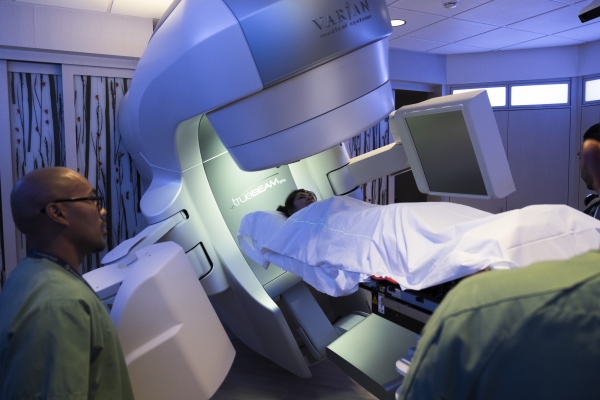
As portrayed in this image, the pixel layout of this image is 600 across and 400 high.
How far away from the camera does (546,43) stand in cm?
450

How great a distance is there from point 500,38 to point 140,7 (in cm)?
310

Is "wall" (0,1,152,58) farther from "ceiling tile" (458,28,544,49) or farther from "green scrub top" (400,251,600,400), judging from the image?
"green scrub top" (400,251,600,400)

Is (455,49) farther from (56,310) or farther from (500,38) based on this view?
(56,310)

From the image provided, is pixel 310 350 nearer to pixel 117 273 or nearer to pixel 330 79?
pixel 117 273

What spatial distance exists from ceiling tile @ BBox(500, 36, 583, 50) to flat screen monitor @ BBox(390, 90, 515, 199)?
10.4ft

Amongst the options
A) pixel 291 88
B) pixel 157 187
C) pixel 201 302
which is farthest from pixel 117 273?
pixel 291 88

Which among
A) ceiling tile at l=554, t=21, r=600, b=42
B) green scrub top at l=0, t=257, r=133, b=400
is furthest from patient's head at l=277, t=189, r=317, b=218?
ceiling tile at l=554, t=21, r=600, b=42

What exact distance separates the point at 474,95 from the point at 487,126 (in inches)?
4.5

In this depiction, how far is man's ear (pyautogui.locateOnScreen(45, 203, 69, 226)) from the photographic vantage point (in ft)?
3.56

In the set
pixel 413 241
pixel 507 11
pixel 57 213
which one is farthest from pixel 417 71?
pixel 57 213

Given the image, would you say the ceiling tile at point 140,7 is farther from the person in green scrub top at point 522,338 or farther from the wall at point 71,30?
the person in green scrub top at point 522,338

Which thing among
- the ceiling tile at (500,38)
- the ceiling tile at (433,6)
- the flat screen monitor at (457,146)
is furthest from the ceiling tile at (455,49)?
the flat screen monitor at (457,146)

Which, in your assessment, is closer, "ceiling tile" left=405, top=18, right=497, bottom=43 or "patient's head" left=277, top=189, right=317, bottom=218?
"patient's head" left=277, top=189, right=317, bottom=218

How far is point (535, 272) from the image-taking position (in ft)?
1.22
